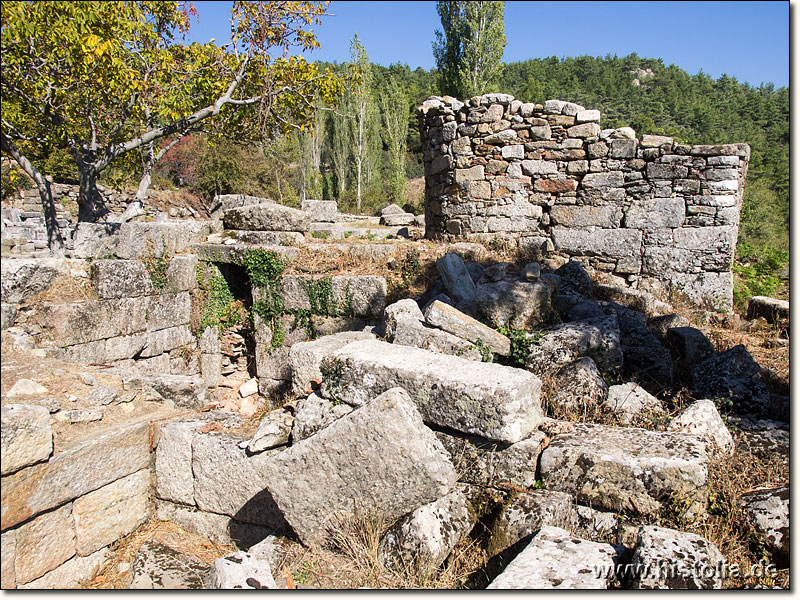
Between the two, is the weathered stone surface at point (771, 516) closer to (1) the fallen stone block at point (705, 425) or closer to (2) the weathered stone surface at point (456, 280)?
(1) the fallen stone block at point (705, 425)

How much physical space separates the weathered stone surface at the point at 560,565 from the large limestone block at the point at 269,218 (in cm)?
569

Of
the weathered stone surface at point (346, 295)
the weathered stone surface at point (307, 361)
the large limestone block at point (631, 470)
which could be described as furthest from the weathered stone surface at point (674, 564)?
the weathered stone surface at point (346, 295)

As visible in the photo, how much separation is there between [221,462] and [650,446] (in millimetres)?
2949

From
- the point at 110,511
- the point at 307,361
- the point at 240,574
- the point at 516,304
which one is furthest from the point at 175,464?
the point at 516,304

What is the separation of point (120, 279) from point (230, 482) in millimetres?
3441

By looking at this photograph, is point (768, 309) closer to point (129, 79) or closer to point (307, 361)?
point (307, 361)

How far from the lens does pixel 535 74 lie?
3791 cm

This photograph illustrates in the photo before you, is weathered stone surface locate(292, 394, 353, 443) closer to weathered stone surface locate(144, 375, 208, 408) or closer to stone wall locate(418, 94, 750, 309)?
weathered stone surface locate(144, 375, 208, 408)

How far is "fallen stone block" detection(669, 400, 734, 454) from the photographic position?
135 inches

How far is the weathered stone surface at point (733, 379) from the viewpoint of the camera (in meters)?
3.96

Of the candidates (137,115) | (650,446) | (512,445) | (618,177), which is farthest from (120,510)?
(618,177)

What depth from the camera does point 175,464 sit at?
402cm

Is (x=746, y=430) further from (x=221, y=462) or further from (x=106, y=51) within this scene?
(x=106, y=51)

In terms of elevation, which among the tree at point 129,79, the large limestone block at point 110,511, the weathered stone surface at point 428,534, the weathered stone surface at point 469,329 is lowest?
the large limestone block at point 110,511
